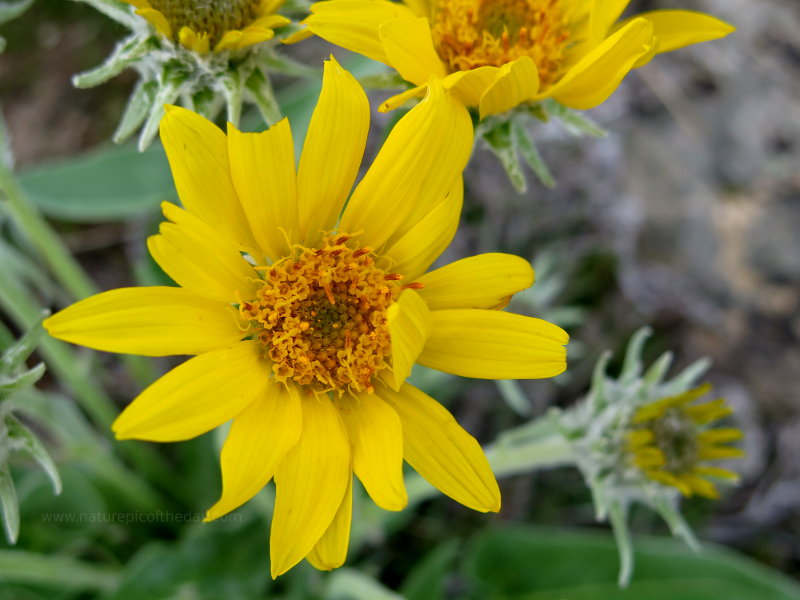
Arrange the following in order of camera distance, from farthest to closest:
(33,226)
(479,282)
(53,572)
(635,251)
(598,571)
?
(635,251), (598,571), (53,572), (33,226), (479,282)

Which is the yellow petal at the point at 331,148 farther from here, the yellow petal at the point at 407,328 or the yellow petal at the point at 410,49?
the yellow petal at the point at 407,328

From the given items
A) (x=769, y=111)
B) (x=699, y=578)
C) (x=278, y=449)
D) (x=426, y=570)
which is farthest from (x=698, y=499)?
(x=278, y=449)

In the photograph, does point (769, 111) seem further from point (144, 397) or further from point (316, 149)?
point (144, 397)

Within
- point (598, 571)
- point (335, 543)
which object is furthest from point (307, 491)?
point (598, 571)

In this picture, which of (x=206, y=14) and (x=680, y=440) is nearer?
(x=206, y=14)

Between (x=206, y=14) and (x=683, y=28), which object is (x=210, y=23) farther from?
(x=683, y=28)

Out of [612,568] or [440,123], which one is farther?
[612,568]
